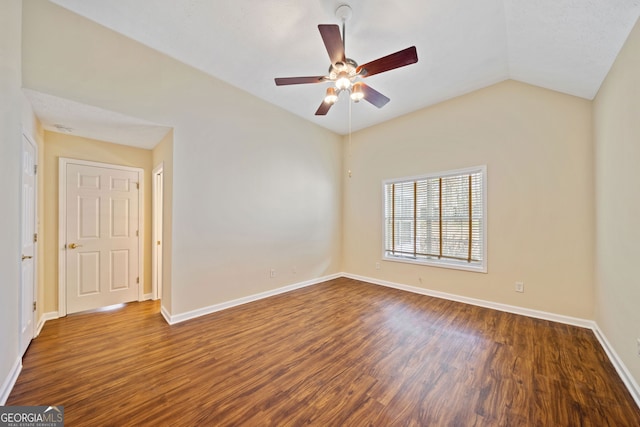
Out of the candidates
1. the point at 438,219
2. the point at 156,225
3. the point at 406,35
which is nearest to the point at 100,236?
the point at 156,225

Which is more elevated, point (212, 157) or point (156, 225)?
point (212, 157)

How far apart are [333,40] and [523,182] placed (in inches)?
125

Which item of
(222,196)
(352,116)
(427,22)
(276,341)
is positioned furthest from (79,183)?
(427,22)

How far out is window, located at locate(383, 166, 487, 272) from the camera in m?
3.80

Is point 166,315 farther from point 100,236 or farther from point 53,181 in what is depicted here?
point 53,181

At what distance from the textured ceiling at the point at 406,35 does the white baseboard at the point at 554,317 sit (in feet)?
8.93

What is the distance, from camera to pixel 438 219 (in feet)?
13.9

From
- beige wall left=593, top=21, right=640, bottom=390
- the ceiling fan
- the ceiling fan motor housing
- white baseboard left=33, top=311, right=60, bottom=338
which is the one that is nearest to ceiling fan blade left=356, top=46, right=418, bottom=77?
the ceiling fan

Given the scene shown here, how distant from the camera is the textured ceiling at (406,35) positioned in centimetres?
212

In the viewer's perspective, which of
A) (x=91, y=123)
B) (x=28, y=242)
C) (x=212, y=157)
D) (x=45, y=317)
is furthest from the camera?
(x=212, y=157)

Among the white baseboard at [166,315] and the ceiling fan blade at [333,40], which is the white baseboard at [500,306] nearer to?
the white baseboard at [166,315]

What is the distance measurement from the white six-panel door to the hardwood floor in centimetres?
36

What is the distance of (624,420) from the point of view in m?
1.62

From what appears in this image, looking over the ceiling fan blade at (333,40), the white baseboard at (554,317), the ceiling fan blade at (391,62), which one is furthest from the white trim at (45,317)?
the white baseboard at (554,317)
